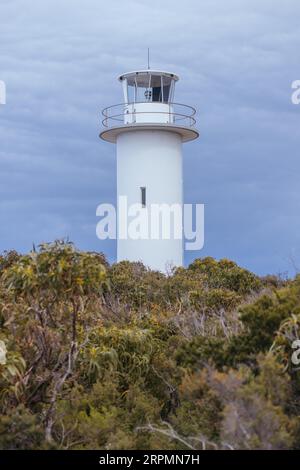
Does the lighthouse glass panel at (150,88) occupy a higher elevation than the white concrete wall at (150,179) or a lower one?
higher

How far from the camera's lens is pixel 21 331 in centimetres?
910

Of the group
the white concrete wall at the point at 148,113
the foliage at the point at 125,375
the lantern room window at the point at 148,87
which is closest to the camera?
the foliage at the point at 125,375

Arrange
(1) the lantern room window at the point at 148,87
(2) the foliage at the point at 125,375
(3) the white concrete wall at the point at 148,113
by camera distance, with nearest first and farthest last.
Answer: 1. (2) the foliage at the point at 125,375
2. (3) the white concrete wall at the point at 148,113
3. (1) the lantern room window at the point at 148,87

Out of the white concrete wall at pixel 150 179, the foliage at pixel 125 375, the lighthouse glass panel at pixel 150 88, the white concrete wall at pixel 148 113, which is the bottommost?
the foliage at pixel 125 375

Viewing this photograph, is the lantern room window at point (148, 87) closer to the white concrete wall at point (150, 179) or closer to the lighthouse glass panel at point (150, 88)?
the lighthouse glass panel at point (150, 88)

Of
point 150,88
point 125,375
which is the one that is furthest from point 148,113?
point 125,375

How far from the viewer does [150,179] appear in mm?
26891

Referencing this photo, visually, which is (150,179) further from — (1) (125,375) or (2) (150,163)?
(1) (125,375)

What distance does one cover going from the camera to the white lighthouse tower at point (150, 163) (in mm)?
26922

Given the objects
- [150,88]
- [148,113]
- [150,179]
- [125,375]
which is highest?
[150,88]

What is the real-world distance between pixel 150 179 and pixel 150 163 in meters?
0.57

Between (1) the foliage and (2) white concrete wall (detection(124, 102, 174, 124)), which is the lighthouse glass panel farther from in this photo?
(1) the foliage

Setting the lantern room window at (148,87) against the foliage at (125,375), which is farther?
the lantern room window at (148,87)

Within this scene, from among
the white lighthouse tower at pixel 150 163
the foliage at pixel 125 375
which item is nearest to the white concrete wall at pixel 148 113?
the white lighthouse tower at pixel 150 163
